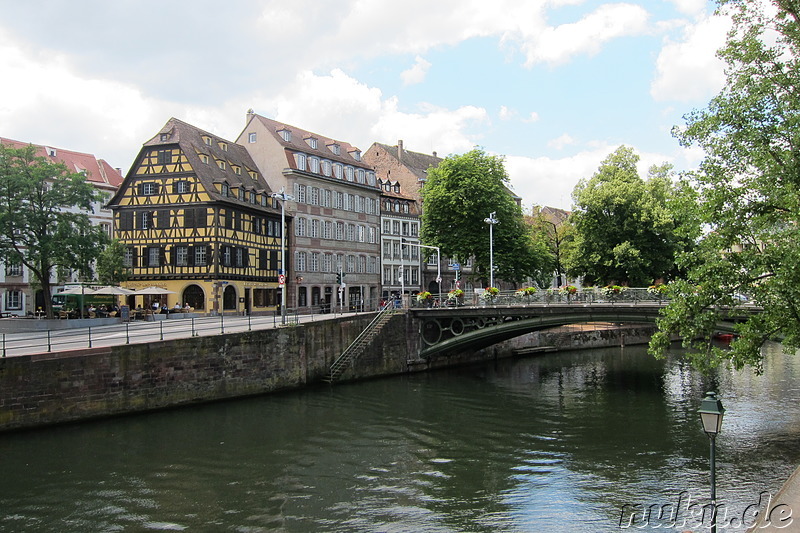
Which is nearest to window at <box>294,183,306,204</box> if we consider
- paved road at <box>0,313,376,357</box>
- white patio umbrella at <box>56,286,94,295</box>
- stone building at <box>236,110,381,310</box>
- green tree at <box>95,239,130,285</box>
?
stone building at <box>236,110,381,310</box>

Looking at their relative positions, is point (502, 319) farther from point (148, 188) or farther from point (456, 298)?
point (148, 188)

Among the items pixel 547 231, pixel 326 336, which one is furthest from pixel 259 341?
pixel 547 231

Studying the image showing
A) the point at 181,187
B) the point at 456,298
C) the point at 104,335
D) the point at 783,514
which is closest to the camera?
the point at 783,514

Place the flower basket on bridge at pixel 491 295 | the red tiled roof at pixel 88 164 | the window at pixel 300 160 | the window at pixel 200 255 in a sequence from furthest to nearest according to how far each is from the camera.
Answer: the red tiled roof at pixel 88 164, the window at pixel 300 160, the window at pixel 200 255, the flower basket on bridge at pixel 491 295

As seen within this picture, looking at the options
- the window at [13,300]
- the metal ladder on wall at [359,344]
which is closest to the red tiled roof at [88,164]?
the window at [13,300]

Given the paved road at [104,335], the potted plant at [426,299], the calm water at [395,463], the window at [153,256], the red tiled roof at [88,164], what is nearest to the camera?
the calm water at [395,463]

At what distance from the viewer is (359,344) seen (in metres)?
35.9

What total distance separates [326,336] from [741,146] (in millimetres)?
22787

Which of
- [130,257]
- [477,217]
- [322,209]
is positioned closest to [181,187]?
[130,257]

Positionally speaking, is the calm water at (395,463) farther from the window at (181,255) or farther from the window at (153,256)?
the window at (153,256)

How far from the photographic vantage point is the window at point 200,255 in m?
45.6

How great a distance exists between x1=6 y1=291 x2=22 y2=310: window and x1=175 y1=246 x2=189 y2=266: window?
16.2 metres

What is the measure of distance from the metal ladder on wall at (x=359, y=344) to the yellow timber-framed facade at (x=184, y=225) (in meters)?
13.3

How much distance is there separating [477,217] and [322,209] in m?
13.6
